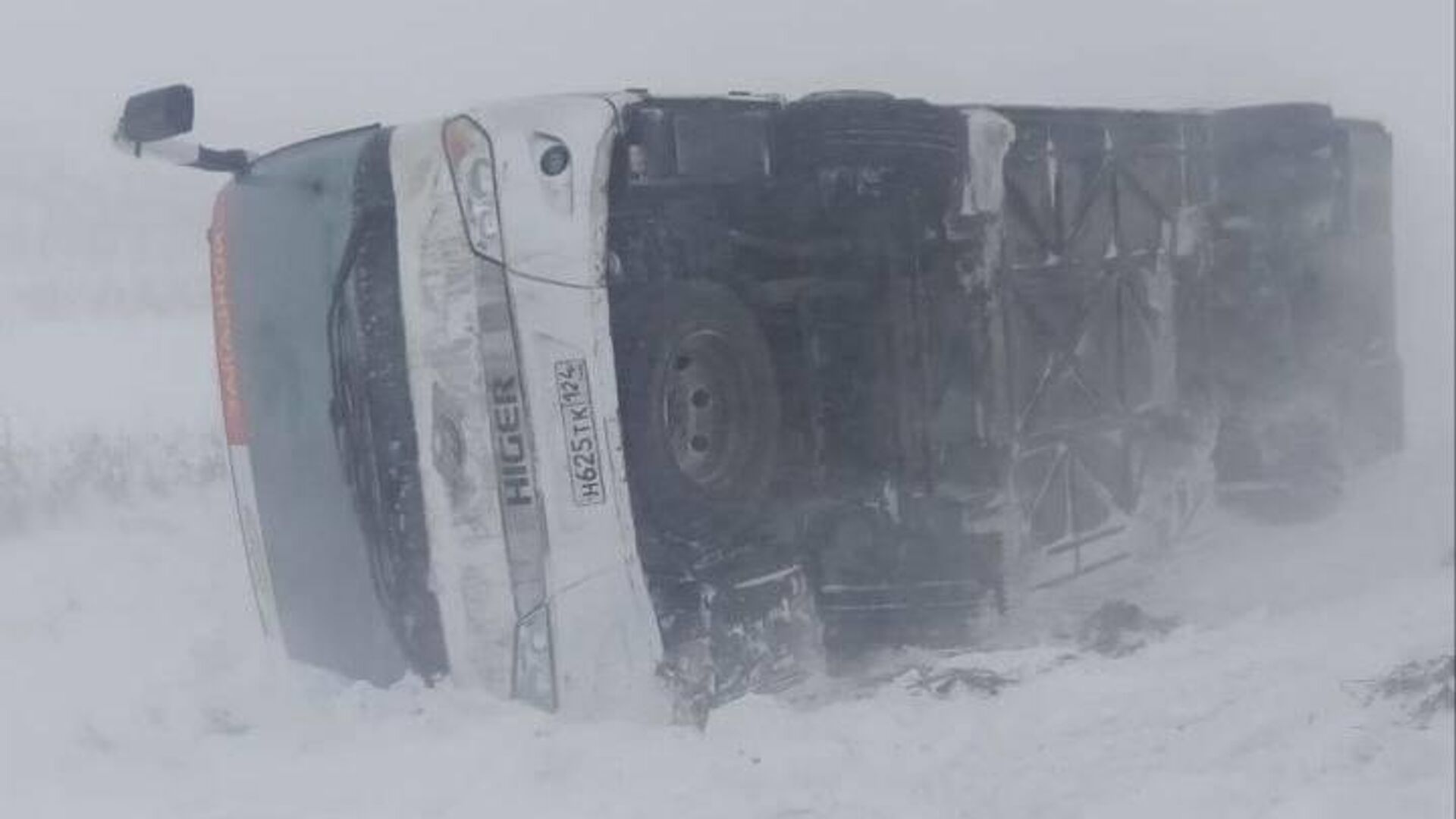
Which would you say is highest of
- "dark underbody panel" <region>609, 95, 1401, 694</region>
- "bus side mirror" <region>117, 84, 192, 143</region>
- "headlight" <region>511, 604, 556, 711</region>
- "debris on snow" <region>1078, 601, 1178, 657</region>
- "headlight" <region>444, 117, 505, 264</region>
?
"bus side mirror" <region>117, 84, 192, 143</region>

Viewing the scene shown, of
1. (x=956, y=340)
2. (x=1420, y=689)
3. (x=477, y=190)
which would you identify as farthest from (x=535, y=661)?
(x=1420, y=689)

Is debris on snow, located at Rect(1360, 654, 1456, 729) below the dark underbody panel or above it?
below

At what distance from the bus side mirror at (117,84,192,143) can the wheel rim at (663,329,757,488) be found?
4.96 feet

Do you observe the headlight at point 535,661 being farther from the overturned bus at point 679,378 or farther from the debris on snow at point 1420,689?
the debris on snow at point 1420,689

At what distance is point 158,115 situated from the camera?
4586 millimetres

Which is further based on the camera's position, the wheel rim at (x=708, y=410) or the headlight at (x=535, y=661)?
the wheel rim at (x=708, y=410)

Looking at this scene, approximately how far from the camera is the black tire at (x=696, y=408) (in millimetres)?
4426

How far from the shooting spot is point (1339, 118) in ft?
20.5

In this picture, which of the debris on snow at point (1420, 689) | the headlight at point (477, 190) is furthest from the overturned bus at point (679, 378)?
the debris on snow at point (1420, 689)

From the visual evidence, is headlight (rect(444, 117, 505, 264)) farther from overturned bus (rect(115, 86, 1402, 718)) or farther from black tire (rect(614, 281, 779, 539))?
black tire (rect(614, 281, 779, 539))

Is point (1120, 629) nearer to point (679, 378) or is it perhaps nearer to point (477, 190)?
point (679, 378)

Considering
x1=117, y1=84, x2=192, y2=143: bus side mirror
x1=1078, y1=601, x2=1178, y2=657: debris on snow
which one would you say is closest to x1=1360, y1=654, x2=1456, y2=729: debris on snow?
x1=1078, y1=601, x2=1178, y2=657: debris on snow

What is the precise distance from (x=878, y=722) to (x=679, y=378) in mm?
1085

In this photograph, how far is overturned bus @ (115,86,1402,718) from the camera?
4.31 m
